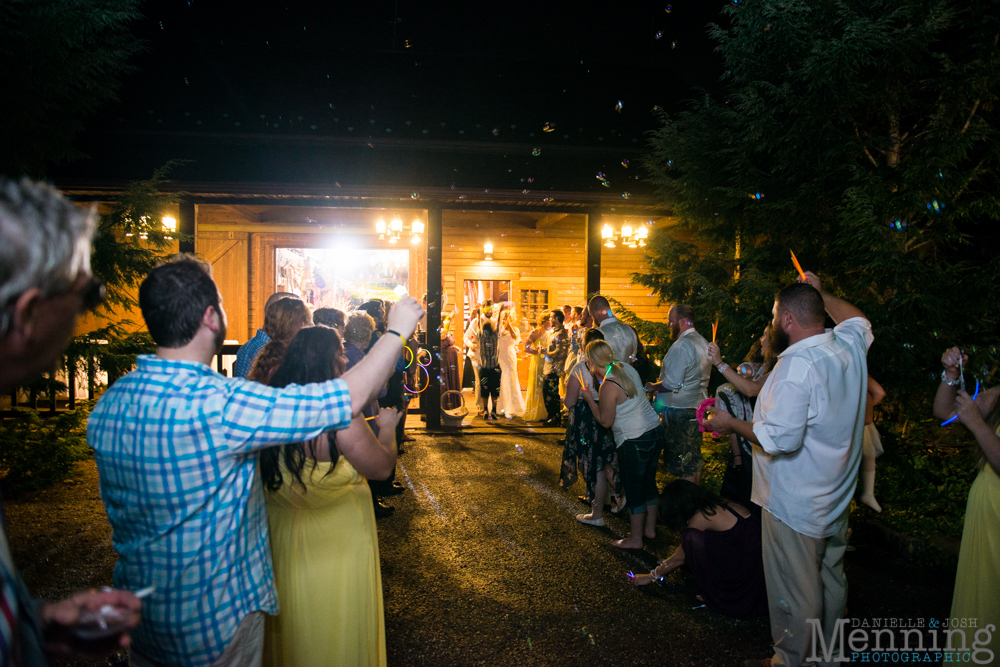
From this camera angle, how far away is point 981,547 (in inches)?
102

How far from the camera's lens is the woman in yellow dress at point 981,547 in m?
2.52

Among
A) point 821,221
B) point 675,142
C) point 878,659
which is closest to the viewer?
point 878,659

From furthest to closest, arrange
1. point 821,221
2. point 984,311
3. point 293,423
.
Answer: point 821,221 < point 984,311 < point 293,423

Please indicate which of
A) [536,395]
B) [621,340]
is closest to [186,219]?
[536,395]

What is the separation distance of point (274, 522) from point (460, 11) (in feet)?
42.8

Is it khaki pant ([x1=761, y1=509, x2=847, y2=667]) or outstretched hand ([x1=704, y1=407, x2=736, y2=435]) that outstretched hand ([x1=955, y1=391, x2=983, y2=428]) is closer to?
khaki pant ([x1=761, y1=509, x2=847, y2=667])

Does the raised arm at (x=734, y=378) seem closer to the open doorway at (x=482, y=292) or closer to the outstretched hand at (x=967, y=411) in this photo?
the outstretched hand at (x=967, y=411)

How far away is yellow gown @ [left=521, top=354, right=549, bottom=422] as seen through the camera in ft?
34.5

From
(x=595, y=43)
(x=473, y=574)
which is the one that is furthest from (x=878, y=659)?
(x=595, y=43)

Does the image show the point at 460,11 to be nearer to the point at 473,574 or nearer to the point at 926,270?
the point at 926,270

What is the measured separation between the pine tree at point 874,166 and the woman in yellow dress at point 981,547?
2562mm

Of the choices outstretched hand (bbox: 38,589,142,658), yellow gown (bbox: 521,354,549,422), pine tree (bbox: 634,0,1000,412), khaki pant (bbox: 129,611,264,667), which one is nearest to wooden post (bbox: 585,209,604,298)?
yellow gown (bbox: 521,354,549,422)

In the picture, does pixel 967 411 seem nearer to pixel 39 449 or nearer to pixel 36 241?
pixel 36 241

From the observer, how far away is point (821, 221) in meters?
5.47
